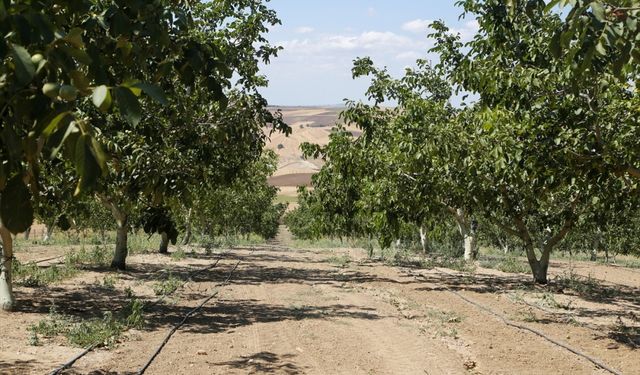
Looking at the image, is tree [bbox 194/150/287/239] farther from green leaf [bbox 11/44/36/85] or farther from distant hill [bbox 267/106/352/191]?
distant hill [bbox 267/106/352/191]

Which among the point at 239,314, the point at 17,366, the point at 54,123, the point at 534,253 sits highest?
the point at 54,123

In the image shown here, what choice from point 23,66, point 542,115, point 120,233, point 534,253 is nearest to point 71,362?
point 23,66

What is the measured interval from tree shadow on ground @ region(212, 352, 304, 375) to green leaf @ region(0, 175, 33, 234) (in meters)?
5.85

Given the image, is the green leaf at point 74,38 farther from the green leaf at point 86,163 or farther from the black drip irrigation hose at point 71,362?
the black drip irrigation hose at point 71,362

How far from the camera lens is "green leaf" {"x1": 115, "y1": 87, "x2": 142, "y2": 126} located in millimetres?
1894

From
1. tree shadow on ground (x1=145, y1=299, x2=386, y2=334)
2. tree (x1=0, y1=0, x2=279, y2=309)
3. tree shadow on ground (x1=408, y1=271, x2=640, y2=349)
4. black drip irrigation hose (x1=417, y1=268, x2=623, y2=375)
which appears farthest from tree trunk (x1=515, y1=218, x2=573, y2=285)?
tree (x1=0, y1=0, x2=279, y2=309)

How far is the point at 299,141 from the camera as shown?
169250mm

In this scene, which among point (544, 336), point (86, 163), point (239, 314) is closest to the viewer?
point (86, 163)

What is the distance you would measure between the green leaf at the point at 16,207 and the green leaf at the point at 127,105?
1.85 feet

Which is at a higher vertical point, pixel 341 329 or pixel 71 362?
pixel 71 362

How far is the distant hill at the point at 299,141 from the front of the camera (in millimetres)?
143000

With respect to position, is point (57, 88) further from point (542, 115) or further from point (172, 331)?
point (542, 115)

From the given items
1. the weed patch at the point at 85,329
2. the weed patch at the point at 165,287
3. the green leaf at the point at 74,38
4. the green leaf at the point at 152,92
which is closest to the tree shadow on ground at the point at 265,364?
the weed patch at the point at 85,329

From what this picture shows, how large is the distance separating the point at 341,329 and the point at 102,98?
9.23m
